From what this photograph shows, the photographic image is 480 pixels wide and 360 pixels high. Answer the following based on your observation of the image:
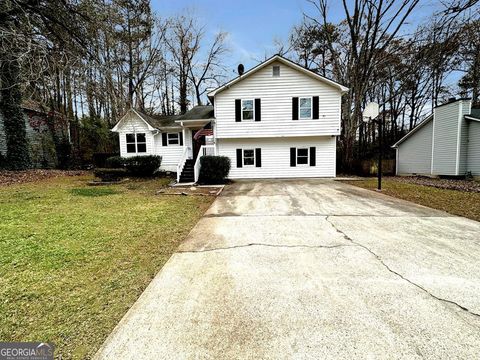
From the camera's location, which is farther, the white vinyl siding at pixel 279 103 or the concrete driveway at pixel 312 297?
the white vinyl siding at pixel 279 103

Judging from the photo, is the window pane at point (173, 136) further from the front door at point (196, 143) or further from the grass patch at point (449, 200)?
the grass patch at point (449, 200)

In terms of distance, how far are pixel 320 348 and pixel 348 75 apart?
69.1 ft

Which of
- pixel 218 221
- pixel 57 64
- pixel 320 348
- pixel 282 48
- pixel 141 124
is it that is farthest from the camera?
pixel 282 48

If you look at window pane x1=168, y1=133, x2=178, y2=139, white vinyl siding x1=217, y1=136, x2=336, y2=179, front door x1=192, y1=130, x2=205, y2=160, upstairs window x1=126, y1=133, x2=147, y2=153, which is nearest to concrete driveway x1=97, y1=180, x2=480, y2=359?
white vinyl siding x1=217, y1=136, x2=336, y2=179

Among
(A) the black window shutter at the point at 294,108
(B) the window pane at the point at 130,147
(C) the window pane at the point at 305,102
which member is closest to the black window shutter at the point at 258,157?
(A) the black window shutter at the point at 294,108

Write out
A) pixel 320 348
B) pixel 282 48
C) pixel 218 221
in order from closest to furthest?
pixel 320 348 → pixel 218 221 → pixel 282 48

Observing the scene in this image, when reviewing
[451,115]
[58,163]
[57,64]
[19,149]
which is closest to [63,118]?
[58,163]

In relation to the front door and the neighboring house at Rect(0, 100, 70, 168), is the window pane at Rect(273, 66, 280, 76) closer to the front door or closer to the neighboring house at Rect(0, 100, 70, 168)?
the front door

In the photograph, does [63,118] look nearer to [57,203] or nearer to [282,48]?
[57,203]

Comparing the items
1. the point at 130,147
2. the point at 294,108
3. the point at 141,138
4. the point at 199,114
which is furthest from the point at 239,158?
the point at 130,147

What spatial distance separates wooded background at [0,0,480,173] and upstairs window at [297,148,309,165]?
15.6ft

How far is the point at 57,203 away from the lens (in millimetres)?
7617

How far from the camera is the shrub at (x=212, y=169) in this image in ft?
42.6

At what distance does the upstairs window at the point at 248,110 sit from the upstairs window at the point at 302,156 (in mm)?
3853
